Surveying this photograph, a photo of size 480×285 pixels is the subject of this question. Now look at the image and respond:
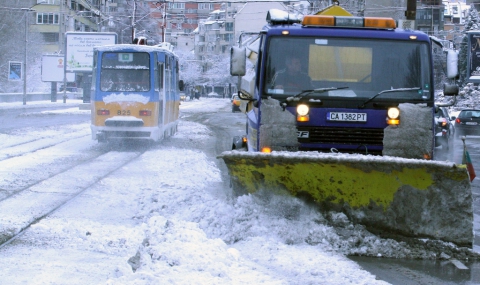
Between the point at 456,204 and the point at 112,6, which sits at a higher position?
the point at 112,6

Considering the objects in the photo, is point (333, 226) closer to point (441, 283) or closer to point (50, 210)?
point (441, 283)

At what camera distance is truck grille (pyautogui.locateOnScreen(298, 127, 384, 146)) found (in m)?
8.16

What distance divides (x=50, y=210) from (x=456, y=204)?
17.0ft

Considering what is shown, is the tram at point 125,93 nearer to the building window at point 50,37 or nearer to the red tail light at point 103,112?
the red tail light at point 103,112

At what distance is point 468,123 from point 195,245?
29348 millimetres

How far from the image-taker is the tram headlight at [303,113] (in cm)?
816

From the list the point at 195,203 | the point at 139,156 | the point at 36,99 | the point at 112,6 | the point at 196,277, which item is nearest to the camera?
the point at 196,277

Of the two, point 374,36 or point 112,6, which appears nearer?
point 374,36

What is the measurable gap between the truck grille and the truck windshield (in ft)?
1.35

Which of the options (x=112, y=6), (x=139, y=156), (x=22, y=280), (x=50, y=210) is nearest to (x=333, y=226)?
(x=22, y=280)

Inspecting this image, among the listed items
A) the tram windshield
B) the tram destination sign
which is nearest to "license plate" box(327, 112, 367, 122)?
the tram windshield

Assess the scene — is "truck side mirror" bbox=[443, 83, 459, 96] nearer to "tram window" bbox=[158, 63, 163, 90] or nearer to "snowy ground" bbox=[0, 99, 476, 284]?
"snowy ground" bbox=[0, 99, 476, 284]

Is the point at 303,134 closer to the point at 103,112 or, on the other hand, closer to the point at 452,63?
the point at 452,63

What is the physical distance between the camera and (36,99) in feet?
225
